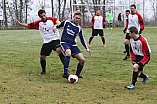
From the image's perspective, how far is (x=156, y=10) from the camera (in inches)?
1593

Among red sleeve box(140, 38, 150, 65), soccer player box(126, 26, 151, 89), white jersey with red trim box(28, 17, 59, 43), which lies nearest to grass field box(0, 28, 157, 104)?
soccer player box(126, 26, 151, 89)

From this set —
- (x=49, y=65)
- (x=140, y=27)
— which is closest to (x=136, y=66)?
(x=49, y=65)

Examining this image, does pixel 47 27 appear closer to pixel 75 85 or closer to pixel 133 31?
pixel 75 85

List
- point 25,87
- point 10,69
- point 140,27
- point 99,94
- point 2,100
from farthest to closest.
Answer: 1. point 140,27
2. point 10,69
3. point 25,87
4. point 99,94
5. point 2,100

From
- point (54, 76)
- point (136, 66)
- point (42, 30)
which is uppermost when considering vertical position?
point (42, 30)

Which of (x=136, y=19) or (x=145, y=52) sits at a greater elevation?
(x=136, y=19)

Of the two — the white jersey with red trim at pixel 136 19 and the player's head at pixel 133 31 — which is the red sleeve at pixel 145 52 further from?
the white jersey with red trim at pixel 136 19

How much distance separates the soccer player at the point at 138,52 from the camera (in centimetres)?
604

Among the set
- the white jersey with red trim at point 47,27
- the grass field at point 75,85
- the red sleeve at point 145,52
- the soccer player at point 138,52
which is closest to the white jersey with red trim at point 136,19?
the grass field at point 75,85

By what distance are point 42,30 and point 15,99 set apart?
9.62 feet

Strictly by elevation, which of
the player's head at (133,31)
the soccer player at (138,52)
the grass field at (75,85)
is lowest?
the grass field at (75,85)

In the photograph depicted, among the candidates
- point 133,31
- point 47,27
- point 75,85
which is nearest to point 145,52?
point 133,31

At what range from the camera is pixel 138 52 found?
6305 mm

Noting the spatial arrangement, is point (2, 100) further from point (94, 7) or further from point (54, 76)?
point (94, 7)
